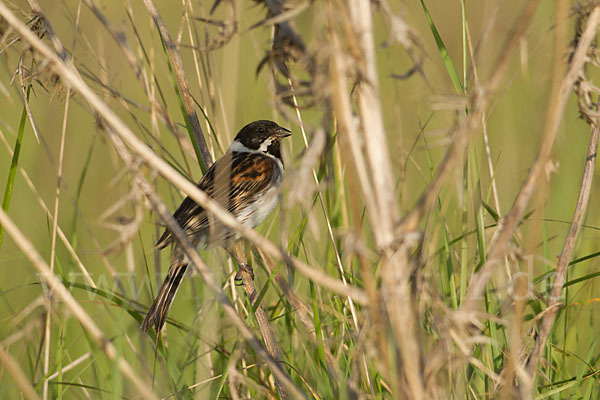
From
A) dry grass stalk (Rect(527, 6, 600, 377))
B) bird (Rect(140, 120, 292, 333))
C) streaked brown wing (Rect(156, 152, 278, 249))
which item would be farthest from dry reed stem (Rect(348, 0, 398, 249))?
streaked brown wing (Rect(156, 152, 278, 249))

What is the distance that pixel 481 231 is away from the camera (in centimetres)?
251

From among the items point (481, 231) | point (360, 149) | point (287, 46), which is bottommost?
point (481, 231)

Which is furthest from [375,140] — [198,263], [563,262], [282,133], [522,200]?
[282,133]

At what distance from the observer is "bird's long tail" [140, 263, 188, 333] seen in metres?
2.82

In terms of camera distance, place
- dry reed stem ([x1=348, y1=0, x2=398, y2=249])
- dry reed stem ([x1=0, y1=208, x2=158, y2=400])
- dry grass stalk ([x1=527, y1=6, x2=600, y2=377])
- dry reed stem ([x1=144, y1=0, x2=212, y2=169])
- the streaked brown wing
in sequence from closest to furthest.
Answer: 1. dry reed stem ([x1=348, y1=0, x2=398, y2=249])
2. dry reed stem ([x1=0, y1=208, x2=158, y2=400])
3. dry grass stalk ([x1=527, y1=6, x2=600, y2=377])
4. dry reed stem ([x1=144, y1=0, x2=212, y2=169])
5. the streaked brown wing

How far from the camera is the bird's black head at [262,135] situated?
4398 mm

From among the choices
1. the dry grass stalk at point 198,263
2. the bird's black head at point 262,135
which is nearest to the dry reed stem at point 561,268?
the dry grass stalk at point 198,263

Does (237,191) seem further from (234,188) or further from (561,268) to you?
(561,268)

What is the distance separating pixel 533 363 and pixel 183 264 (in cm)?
192

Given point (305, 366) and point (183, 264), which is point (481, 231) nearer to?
point (305, 366)

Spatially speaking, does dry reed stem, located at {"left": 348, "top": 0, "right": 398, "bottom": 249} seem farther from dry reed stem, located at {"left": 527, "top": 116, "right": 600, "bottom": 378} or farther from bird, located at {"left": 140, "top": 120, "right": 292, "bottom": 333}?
bird, located at {"left": 140, "top": 120, "right": 292, "bottom": 333}

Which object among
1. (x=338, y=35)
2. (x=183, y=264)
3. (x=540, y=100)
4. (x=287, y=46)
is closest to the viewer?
(x=338, y=35)

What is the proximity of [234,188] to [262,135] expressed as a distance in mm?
455

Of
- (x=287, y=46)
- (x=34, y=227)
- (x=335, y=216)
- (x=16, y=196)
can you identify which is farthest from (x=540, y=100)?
(x=16, y=196)
